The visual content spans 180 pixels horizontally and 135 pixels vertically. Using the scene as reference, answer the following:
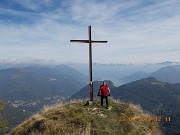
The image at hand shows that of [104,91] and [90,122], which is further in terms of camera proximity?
[104,91]

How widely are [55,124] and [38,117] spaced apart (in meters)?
3.80

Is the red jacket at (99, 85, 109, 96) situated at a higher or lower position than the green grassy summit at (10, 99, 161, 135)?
higher

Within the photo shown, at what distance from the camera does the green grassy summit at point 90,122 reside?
77.2ft

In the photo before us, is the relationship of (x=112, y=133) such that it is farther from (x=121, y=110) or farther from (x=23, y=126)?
(x=23, y=126)

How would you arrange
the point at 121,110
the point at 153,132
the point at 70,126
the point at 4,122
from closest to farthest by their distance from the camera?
1. the point at 70,126
2. the point at 153,132
3. the point at 121,110
4. the point at 4,122

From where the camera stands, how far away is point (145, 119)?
2928cm

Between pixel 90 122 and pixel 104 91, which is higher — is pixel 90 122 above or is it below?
below

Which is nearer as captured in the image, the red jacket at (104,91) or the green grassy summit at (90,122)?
the green grassy summit at (90,122)

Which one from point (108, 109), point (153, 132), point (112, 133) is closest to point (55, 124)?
point (112, 133)

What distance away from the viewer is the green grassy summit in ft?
77.2

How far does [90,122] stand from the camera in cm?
2505

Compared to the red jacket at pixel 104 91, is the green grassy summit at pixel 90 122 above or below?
below

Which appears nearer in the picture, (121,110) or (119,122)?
(119,122)

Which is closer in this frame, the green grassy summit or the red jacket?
the green grassy summit
